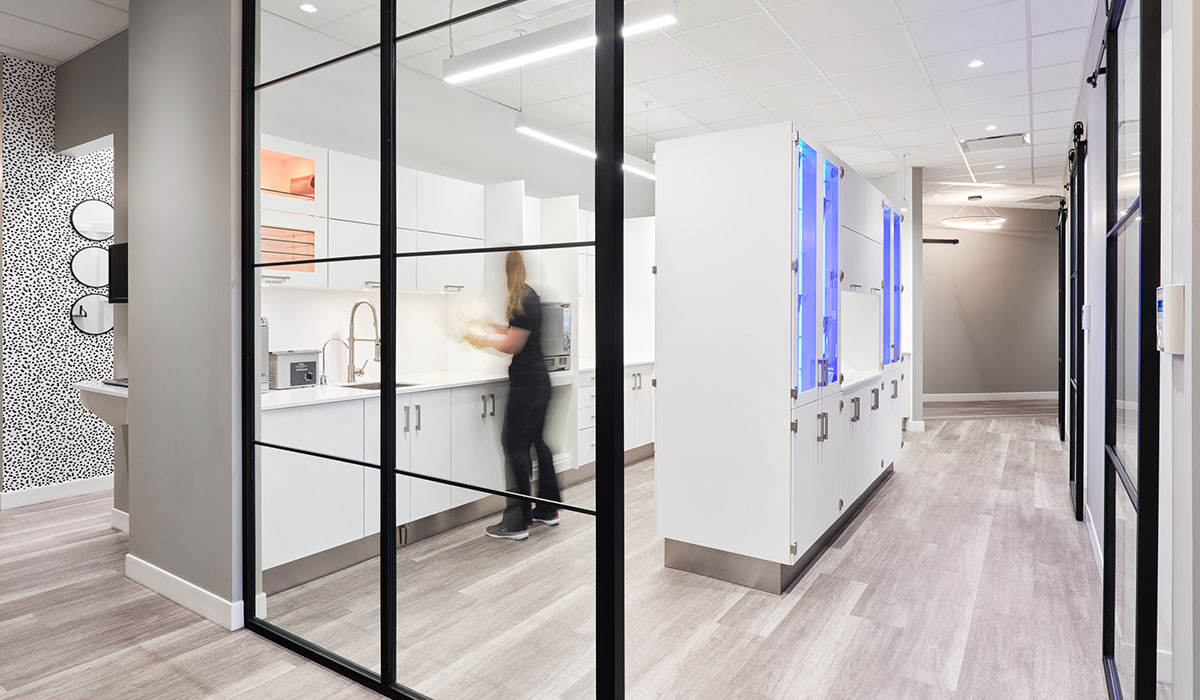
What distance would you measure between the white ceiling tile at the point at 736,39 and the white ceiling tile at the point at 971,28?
0.70 m

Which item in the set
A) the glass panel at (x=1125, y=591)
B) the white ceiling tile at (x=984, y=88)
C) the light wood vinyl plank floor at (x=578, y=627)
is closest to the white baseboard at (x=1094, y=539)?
the light wood vinyl plank floor at (x=578, y=627)

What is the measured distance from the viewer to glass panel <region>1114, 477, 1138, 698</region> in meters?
1.74

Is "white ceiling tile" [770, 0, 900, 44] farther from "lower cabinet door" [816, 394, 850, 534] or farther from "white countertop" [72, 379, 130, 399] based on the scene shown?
"white countertop" [72, 379, 130, 399]

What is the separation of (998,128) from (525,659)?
5.57 m

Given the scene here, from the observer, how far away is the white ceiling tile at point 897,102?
464 centimetres

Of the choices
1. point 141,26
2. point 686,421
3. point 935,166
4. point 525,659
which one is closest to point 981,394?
point 935,166

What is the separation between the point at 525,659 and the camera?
6.62ft

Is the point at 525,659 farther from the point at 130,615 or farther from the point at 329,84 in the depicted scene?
the point at 329,84

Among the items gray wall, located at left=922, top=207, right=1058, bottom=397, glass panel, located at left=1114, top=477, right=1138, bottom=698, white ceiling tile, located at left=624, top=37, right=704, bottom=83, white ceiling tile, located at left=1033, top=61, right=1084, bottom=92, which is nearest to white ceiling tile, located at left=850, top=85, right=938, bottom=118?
white ceiling tile, located at left=1033, top=61, right=1084, bottom=92

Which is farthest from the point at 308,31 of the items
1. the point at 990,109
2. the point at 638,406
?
the point at 990,109

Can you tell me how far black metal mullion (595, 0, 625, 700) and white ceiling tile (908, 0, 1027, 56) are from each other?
2578mm

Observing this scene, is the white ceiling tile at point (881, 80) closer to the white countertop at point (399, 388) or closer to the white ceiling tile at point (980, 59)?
the white ceiling tile at point (980, 59)

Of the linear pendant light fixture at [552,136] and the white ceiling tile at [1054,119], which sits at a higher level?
the white ceiling tile at [1054,119]

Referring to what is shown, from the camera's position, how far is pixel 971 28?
11.6 feet
